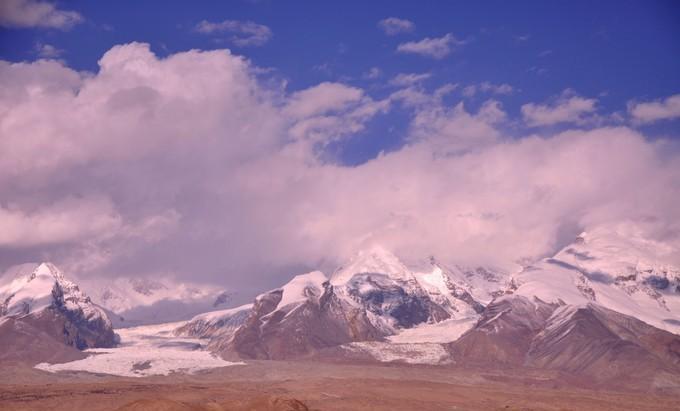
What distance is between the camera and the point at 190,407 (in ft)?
652

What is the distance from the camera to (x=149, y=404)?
638 feet

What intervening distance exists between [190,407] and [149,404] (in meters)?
8.63
